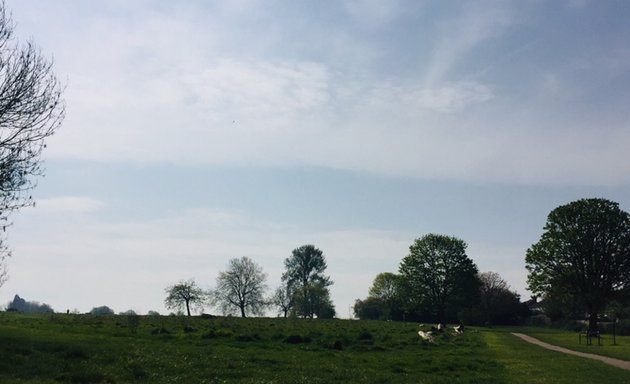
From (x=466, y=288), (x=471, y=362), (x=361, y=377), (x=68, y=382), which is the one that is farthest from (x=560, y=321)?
(x=68, y=382)

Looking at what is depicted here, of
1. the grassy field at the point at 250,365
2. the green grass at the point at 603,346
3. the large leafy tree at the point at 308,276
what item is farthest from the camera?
the large leafy tree at the point at 308,276

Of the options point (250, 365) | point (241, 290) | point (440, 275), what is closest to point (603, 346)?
point (250, 365)

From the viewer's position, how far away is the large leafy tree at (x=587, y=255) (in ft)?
245

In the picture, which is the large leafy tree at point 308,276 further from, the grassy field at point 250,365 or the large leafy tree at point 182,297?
the grassy field at point 250,365

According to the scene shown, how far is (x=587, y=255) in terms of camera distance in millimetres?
75875

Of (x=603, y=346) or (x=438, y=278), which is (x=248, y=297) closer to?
(x=438, y=278)

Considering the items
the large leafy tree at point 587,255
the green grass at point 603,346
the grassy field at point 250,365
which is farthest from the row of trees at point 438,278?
the grassy field at point 250,365

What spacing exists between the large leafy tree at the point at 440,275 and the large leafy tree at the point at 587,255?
24797mm

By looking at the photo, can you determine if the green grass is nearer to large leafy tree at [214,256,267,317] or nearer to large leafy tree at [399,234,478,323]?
large leafy tree at [399,234,478,323]

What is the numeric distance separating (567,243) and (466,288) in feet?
96.6

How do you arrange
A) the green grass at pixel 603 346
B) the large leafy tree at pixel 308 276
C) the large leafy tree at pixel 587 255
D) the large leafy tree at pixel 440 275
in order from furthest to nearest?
the large leafy tree at pixel 308 276 → the large leafy tree at pixel 440 275 → the large leafy tree at pixel 587 255 → the green grass at pixel 603 346

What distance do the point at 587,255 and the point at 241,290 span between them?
81.9 meters

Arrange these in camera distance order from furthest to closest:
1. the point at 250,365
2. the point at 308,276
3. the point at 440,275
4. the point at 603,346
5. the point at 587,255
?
1. the point at 308,276
2. the point at 440,275
3. the point at 587,255
4. the point at 603,346
5. the point at 250,365

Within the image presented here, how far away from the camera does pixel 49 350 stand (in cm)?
2466
